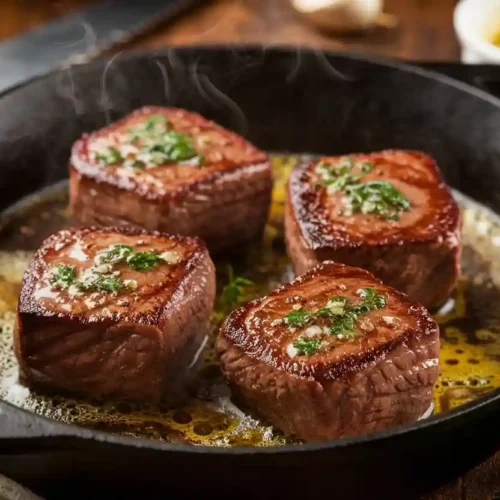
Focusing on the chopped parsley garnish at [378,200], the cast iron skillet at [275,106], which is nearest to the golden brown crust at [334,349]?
the chopped parsley garnish at [378,200]

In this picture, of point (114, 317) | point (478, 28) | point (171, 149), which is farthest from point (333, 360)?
point (478, 28)

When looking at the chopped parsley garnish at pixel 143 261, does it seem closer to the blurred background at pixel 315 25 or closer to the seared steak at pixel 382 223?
the seared steak at pixel 382 223

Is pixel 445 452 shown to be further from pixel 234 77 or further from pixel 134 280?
pixel 234 77

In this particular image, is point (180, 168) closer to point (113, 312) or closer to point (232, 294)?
point (232, 294)

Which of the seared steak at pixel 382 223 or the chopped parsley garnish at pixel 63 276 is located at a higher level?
the chopped parsley garnish at pixel 63 276

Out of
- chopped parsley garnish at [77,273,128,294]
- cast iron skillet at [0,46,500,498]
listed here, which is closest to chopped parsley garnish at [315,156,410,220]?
cast iron skillet at [0,46,500,498]

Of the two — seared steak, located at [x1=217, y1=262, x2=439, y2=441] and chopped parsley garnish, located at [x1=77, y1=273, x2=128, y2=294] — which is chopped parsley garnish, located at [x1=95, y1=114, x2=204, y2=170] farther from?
seared steak, located at [x1=217, y1=262, x2=439, y2=441]

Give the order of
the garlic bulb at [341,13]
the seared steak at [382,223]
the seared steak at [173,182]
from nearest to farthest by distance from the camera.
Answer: the seared steak at [382,223] < the seared steak at [173,182] < the garlic bulb at [341,13]
